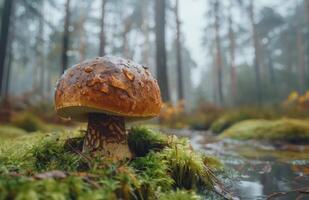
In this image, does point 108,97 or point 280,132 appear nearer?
point 108,97

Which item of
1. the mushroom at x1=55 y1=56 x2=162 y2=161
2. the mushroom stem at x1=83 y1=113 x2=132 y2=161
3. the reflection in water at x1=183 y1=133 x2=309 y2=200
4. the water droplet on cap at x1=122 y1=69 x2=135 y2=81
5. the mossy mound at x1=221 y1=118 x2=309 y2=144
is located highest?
the water droplet on cap at x1=122 y1=69 x2=135 y2=81

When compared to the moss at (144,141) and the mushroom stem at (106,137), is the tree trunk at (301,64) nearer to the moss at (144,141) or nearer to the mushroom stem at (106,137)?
the moss at (144,141)

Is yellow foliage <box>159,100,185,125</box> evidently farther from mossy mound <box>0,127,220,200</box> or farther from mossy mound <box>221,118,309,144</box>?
mossy mound <box>0,127,220,200</box>

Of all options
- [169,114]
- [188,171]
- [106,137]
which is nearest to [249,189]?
[188,171]

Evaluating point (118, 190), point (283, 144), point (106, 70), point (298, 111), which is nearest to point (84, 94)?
point (106, 70)

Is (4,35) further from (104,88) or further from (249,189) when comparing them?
(249,189)

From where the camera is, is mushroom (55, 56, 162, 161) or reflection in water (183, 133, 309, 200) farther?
reflection in water (183, 133, 309, 200)

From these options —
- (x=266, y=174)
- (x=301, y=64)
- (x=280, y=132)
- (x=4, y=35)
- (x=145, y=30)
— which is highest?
(x=145, y=30)

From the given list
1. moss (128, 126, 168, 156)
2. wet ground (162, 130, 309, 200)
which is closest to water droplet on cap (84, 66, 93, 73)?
moss (128, 126, 168, 156)

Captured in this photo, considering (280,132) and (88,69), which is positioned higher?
(88,69)
